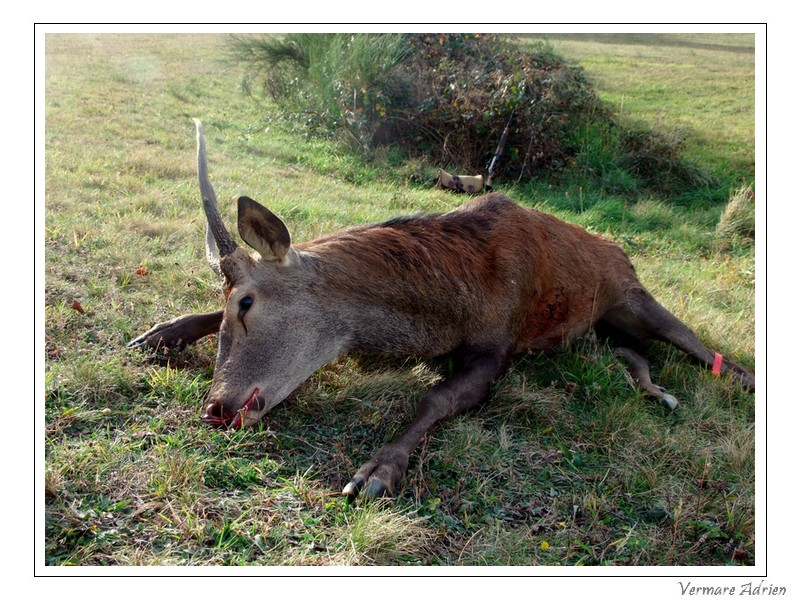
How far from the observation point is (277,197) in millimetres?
7777

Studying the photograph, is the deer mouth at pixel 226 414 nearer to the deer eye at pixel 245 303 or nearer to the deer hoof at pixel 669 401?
the deer eye at pixel 245 303

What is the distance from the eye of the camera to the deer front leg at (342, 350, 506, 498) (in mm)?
3406

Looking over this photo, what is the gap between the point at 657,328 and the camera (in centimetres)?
518

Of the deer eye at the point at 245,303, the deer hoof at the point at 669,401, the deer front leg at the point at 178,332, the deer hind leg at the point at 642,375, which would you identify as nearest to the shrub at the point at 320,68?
the deer hind leg at the point at 642,375

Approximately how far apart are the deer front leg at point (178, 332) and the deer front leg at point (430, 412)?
1.46 meters

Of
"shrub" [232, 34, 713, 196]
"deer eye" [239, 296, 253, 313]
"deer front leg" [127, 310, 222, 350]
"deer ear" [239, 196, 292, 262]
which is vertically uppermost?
"shrub" [232, 34, 713, 196]

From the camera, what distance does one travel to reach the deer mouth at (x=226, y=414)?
11.8 ft

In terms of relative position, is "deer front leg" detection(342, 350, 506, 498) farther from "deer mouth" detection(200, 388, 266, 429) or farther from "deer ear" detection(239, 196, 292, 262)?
"deer ear" detection(239, 196, 292, 262)

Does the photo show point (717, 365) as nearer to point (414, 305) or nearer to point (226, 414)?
point (414, 305)

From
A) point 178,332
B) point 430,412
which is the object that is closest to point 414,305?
point 430,412

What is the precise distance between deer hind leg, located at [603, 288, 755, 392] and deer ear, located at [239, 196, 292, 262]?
2.73 metres

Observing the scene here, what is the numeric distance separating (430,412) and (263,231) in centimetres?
135

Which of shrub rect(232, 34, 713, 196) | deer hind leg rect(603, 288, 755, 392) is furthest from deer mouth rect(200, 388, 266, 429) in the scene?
shrub rect(232, 34, 713, 196)
